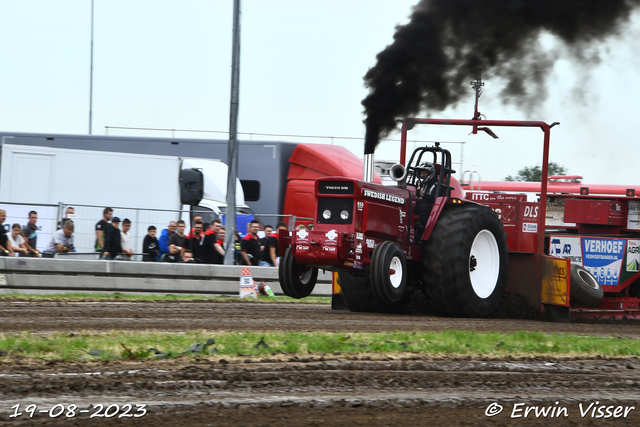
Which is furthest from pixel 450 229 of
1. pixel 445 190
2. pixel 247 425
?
pixel 247 425

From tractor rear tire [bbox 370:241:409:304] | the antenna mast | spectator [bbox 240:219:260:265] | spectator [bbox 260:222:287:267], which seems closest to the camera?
tractor rear tire [bbox 370:241:409:304]

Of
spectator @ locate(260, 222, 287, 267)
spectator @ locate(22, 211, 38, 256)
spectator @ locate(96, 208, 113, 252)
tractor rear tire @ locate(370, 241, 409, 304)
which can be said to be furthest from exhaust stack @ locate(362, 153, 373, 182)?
spectator @ locate(22, 211, 38, 256)

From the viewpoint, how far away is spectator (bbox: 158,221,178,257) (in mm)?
14356

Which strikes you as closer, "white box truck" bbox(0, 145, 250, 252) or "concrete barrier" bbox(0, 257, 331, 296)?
"concrete barrier" bbox(0, 257, 331, 296)

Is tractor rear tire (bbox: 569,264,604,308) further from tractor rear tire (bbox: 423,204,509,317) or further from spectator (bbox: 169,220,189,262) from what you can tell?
spectator (bbox: 169,220,189,262)

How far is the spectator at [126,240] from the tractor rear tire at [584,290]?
774 centimetres

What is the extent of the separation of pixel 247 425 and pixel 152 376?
1126 millimetres

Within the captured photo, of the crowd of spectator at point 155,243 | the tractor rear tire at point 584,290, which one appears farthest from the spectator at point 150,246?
the tractor rear tire at point 584,290

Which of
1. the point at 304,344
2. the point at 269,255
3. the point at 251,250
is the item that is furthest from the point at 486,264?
the point at 269,255

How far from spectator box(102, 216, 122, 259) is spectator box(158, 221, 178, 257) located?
97 centimetres

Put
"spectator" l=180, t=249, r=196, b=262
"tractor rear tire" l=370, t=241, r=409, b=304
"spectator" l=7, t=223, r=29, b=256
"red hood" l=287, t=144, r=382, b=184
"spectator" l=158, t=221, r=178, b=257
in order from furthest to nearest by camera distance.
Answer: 1. "red hood" l=287, t=144, r=382, b=184
2. "spectator" l=158, t=221, r=178, b=257
3. "spectator" l=180, t=249, r=196, b=262
4. "spectator" l=7, t=223, r=29, b=256
5. "tractor rear tire" l=370, t=241, r=409, b=304

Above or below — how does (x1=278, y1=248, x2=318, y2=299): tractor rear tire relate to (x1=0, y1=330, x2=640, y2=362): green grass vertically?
above

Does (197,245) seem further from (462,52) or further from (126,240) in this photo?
(462,52)

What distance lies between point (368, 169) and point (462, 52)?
2.30 metres
